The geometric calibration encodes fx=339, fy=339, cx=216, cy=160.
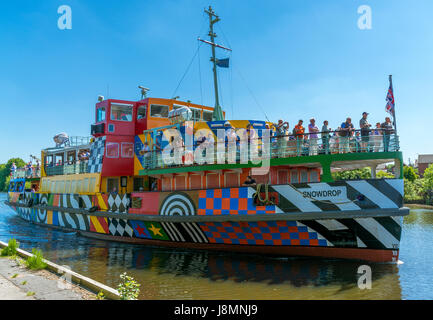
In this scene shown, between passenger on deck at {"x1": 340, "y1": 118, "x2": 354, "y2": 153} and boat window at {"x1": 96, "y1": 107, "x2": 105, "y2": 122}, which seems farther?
boat window at {"x1": 96, "y1": 107, "x2": 105, "y2": 122}

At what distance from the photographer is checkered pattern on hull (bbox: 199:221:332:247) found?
10117mm

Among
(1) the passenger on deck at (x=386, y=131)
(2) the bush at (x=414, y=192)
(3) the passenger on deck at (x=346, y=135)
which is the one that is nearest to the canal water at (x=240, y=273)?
(3) the passenger on deck at (x=346, y=135)

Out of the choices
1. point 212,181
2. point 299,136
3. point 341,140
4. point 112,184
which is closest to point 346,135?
point 341,140

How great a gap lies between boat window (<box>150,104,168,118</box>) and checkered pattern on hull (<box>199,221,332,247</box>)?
20.6 feet

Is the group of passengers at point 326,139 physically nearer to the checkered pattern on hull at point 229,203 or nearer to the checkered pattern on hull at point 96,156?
the checkered pattern on hull at point 229,203

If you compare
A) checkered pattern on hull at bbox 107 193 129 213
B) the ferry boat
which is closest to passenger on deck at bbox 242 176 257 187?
the ferry boat

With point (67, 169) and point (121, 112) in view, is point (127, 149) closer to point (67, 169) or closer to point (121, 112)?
point (121, 112)

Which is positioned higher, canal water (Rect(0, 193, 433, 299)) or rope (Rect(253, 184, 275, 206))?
rope (Rect(253, 184, 275, 206))

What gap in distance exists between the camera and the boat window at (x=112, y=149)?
15523 millimetres

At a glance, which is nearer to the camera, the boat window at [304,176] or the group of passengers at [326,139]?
the group of passengers at [326,139]

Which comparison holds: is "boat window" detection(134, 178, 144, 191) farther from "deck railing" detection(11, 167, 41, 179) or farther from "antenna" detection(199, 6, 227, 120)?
"deck railing" detection(11, 167, 41, 179)

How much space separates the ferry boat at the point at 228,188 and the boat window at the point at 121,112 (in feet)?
0.15

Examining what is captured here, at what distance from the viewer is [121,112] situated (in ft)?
52.2
